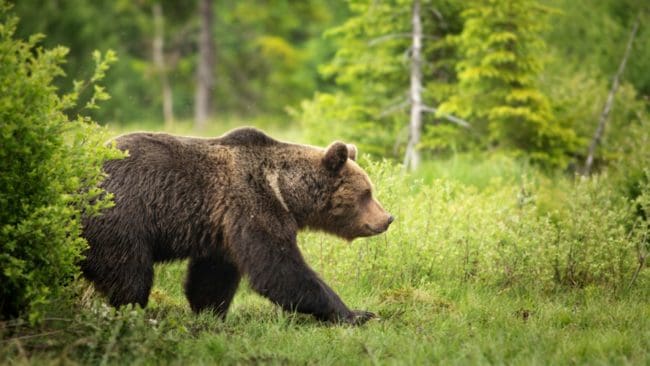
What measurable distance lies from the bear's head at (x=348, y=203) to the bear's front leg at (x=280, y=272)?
0.78 meters

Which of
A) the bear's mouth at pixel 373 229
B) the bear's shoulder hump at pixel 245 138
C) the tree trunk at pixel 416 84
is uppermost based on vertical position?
the tree trunk at pixel 416 84

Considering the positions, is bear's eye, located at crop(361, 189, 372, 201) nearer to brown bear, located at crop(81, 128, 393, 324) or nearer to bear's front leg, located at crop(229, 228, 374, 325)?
brown bear, located at crop(81, 128, 393, 324)

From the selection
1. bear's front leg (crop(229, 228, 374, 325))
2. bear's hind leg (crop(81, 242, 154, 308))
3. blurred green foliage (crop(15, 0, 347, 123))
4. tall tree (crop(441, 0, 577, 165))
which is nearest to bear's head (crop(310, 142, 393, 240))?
bear's front leg (crop(229, 228, 374, 325))

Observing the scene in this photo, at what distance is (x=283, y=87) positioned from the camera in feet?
96.1

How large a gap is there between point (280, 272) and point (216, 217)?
0.65 meters

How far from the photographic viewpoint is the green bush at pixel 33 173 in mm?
4105

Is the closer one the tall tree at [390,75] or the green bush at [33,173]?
the green bush at [33,173]

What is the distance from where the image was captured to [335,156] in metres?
6.02

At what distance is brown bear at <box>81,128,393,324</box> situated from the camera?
5.22 metres

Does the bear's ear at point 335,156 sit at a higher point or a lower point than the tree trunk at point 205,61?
lower

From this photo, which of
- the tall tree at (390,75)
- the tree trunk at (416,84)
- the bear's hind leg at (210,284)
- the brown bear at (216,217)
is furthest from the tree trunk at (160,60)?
the brown bear at (216,217)

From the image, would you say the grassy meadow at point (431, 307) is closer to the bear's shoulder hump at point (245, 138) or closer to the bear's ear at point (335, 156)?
the bear's ear at point (335, 156)

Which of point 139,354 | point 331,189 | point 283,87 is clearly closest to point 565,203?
point 331,189

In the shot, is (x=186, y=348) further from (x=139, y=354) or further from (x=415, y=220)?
(x=415, y=220)
